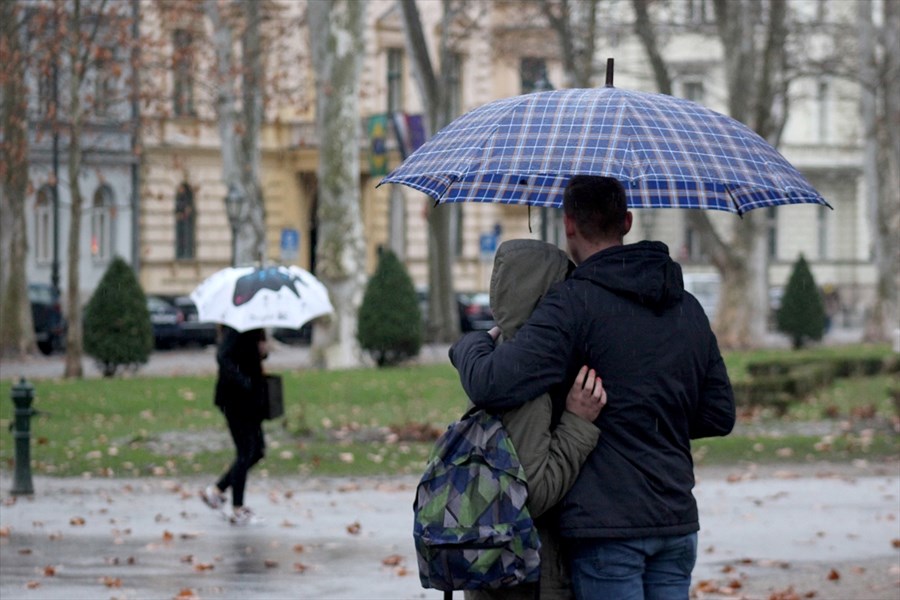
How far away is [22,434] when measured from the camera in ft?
44.7

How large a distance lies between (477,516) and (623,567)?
0.42m

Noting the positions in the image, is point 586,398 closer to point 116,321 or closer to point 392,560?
point 392,560

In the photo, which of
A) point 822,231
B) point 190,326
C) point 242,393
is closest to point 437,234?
point 190,326

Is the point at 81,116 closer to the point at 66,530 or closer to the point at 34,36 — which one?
the point at 34,36

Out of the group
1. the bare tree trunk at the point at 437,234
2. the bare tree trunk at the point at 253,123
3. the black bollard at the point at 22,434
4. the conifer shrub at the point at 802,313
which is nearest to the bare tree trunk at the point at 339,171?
the bare tree trunk at the point at 253,123

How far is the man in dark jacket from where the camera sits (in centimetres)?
462

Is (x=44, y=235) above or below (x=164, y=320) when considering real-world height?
above

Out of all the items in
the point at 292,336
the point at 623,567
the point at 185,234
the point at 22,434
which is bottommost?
the point at 292,336

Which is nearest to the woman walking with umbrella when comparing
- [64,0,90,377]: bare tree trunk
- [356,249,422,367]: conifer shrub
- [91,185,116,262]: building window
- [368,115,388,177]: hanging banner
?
[64,0,90,377]: bare tree trunk

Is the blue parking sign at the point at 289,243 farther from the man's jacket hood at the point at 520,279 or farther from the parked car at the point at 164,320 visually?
the man's jacket hood at the point at 520,279

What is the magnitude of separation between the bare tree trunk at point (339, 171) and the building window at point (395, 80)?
23797mm

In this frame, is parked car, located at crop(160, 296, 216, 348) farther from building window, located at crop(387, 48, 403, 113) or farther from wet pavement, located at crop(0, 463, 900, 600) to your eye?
wet pavement, located at crop(0, 463, 900, 600)

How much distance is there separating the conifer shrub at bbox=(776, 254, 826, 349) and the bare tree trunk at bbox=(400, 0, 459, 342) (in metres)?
7.64

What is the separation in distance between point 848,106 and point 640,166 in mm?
63854
